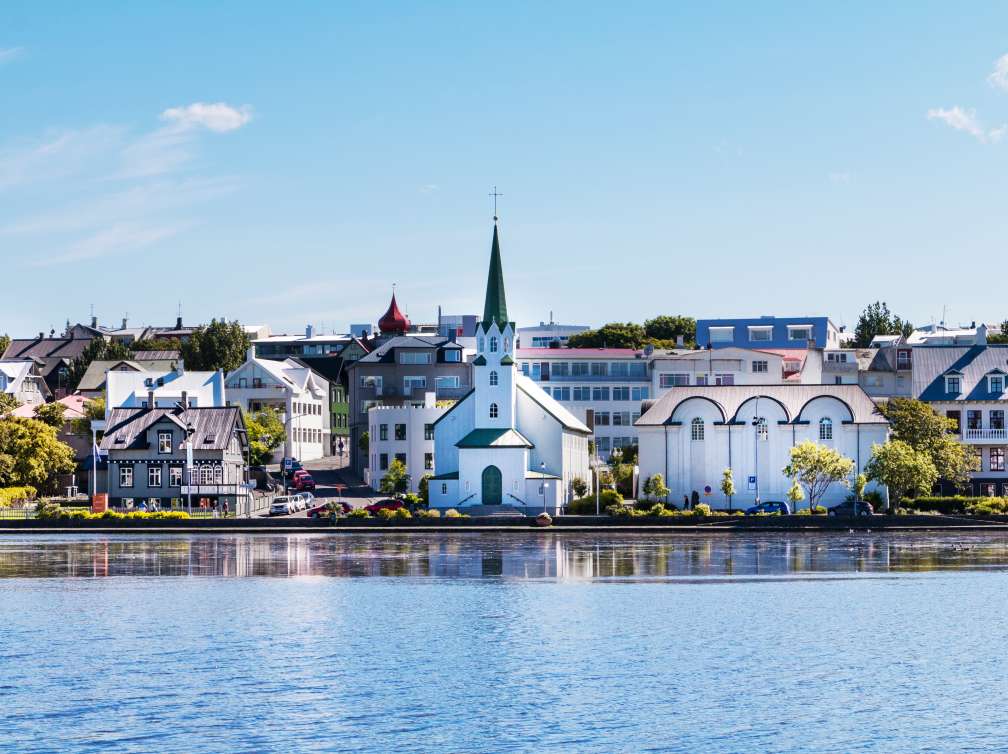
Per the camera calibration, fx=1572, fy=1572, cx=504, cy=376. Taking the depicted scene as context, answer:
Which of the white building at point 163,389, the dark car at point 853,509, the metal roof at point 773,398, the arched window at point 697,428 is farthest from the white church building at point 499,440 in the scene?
the white building at point 163,389

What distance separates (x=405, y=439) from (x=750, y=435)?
30575 millimetres

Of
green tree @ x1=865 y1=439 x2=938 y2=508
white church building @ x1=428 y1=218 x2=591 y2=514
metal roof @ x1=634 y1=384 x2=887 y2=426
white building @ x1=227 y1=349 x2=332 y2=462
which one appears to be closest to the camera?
green tree @ x1=865 y1=439 x2=938 y2=508

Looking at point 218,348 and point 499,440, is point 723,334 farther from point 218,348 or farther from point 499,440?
point 499,440

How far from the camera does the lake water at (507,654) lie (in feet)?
117

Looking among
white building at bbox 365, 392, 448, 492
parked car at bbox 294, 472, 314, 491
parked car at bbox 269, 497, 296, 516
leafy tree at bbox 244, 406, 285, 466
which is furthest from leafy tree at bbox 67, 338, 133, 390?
parked car at bbox 269, 497, 296, 516

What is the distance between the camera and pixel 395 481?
12150 cm

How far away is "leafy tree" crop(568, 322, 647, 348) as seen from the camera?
186 meters

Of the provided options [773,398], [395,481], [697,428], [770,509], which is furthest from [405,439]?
[770,509]

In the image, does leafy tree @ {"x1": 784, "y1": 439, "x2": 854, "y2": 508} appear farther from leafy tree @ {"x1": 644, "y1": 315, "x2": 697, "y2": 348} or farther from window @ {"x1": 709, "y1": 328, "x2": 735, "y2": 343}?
leafy tree @ {"x1": 644, "y1": 315, "x2": 697, "y2": 348}

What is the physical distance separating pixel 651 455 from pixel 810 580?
144 ft

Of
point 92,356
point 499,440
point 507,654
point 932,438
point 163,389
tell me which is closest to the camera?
point 507,654

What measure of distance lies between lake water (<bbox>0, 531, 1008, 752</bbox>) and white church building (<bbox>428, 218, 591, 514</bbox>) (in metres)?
28.1

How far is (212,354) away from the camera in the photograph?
187250 millimetres

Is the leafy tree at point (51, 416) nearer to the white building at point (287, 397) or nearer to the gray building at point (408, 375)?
the white building at point (287, 397)
